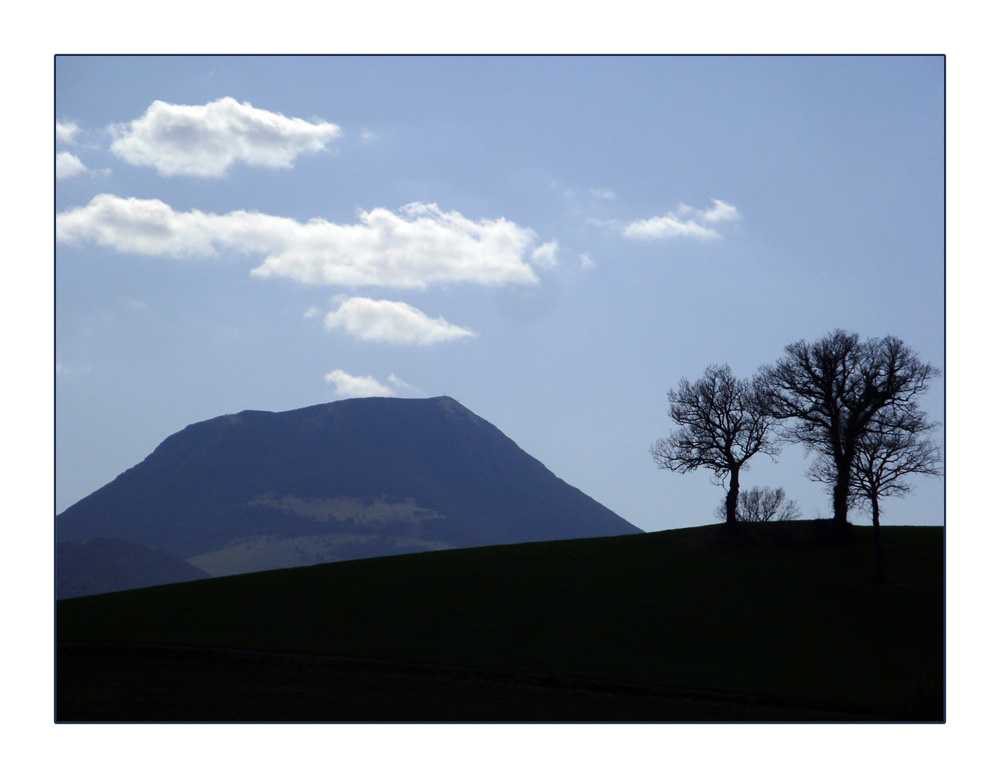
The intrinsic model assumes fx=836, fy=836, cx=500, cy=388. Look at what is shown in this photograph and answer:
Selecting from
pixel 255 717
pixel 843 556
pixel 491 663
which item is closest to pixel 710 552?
pixel 843 556

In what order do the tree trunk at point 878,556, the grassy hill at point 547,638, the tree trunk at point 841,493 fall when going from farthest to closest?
the tree trunk at point 841,493, the tree trunk at point 878,556, the grassy hill at point 547,638

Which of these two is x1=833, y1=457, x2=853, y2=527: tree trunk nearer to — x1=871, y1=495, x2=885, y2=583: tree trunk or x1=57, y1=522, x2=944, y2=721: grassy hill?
x1=57, y1=522, x2=944, y2=721: grassy hill

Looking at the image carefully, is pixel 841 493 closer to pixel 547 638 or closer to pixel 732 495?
pixel 732 495

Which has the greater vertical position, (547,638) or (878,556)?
(878,556)

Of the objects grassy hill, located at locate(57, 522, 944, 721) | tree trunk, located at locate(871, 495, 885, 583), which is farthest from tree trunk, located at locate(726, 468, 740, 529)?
tree trunk, located at locate(871, 495, 885, 583)

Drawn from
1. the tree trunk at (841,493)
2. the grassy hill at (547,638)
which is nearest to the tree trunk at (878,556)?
the grassy hill at (547,638)

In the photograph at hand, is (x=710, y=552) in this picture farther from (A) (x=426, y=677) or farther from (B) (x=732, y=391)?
(A) (x=426, y=677)

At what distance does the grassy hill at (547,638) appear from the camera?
1203 inches

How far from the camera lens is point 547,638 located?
3900cm

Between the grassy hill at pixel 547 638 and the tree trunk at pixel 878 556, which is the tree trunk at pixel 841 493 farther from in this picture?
the tree trunk at pixel 878 556

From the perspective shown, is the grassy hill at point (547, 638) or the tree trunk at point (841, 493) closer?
the grassy hill at point (547, 638)

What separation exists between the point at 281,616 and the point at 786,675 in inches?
984

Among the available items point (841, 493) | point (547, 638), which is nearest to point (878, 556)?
point (841, 493)

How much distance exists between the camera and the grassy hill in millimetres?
30547
